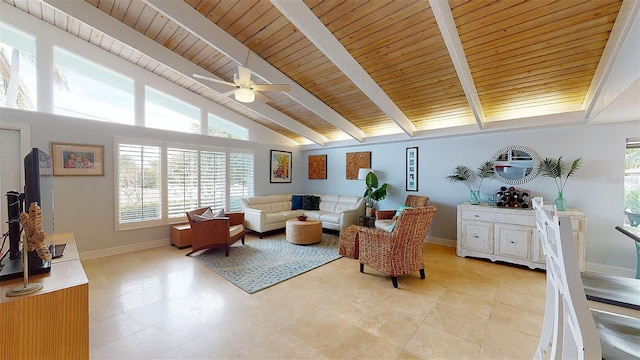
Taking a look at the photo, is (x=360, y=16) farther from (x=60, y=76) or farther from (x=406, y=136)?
(x=60, y=76)

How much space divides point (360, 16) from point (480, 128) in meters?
2.97

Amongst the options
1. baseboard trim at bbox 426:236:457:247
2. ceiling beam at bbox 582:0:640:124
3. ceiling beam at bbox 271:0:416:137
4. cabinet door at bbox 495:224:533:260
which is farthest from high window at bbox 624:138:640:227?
ceiling beam at bbox 271:0:416:137

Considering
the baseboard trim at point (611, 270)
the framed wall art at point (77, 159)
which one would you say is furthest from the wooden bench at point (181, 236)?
the baseboard trim at point (611, 270)

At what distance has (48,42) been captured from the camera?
3607 mm

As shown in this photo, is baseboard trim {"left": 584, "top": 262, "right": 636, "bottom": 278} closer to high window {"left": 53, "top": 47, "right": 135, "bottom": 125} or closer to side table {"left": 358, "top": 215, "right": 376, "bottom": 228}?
side table {"left": 358, "top": 215, "right": 376, "bottom": 228}

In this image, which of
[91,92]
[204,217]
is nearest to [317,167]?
[204,217]

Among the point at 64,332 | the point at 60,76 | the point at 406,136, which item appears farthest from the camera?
the point at 406,136

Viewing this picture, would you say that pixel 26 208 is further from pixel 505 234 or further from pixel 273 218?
pixel 505 234

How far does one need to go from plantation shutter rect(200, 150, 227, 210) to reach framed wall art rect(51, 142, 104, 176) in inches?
66.9

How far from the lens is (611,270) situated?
3.49 meters

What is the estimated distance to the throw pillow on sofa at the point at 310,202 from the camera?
6.52m

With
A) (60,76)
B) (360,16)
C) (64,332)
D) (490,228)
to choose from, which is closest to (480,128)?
(490,228)

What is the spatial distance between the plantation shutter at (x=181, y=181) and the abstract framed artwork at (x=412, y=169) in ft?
15.5

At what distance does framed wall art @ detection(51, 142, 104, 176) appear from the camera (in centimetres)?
369
